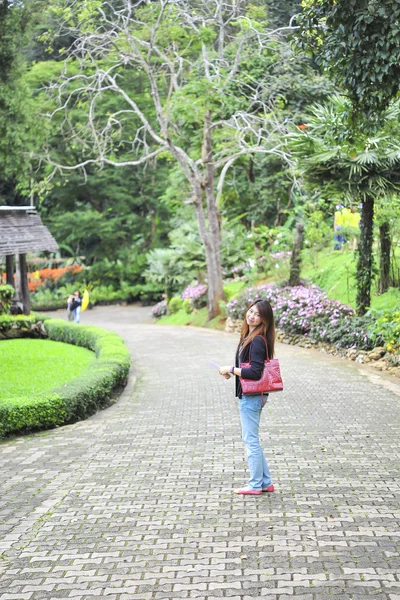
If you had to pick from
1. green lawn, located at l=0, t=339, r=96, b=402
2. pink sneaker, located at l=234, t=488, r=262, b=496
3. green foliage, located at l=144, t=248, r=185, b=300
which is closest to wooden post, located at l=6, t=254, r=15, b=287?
green lawn, located at l=0, t=339, r=96, b=402

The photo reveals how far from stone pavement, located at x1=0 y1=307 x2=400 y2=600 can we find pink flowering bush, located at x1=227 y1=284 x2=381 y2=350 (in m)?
4.23

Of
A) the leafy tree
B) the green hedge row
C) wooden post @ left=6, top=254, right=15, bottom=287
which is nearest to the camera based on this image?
the green hedge row

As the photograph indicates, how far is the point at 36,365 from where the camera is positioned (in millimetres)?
14719

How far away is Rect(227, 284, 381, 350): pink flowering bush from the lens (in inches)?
620

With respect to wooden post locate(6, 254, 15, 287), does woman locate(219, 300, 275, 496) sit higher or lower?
lower

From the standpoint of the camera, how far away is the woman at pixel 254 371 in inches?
250

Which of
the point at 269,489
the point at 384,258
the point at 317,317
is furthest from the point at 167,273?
the point at 269,489

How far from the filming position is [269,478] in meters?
6.61

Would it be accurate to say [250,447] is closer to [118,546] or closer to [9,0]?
[118,546]

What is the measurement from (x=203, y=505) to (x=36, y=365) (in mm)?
8973

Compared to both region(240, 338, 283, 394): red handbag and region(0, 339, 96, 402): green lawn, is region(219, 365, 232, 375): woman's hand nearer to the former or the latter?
region(240, 338, 283, 394): red handbag

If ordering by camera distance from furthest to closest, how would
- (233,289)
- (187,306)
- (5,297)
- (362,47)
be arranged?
(187,306) → (233,289) → (5,297) → (362,47)

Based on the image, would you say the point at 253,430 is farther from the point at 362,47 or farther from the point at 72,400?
the point at 72,400

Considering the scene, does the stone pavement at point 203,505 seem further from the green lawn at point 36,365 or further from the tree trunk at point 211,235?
the tree trunk at point 211,235
